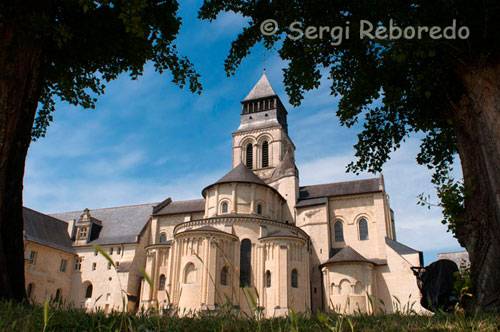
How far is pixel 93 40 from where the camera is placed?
31.3ft

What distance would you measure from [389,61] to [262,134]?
38697 millimetres

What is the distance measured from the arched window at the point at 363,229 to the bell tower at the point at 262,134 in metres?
12.3

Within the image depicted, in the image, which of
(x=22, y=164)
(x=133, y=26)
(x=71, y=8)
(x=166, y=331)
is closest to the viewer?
(x=166, y=331)

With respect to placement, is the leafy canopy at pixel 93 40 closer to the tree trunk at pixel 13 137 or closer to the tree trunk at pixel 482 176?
the tree trunk at pixel 13 137

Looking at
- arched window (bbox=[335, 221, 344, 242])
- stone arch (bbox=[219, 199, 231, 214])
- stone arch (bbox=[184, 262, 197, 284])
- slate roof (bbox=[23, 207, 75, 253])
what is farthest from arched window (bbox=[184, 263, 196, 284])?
slate roof (bbox=[23, 207, 75, 253])

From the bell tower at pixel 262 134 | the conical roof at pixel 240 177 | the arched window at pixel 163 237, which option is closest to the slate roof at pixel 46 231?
the arched window at pixel 163 237

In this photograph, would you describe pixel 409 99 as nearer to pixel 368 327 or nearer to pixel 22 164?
pixel 368 327

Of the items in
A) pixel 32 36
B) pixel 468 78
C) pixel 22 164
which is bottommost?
pixel 22 164

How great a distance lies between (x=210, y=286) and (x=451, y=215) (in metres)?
20.2

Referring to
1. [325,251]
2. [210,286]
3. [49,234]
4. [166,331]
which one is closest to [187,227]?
[210,286]

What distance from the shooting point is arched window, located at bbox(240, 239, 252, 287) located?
2767 centimetres

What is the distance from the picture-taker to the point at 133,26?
801 cm

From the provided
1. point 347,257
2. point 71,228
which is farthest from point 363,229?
point 71,228

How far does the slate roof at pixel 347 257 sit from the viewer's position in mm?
29875
